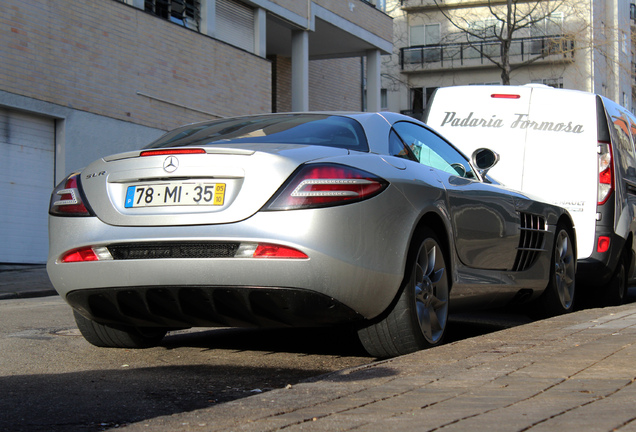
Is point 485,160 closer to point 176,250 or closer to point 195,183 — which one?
point 195,183

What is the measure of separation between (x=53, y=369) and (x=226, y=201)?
1.30 m

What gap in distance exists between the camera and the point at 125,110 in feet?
61.0

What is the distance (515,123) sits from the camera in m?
9.52

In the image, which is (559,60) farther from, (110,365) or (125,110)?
(110,365)

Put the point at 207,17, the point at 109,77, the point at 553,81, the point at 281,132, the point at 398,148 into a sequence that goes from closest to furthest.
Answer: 1. the point at 281,132
2. the point at 398,148
3. the point at 109,77
4. the point at 207,17
5. the point at 553,81

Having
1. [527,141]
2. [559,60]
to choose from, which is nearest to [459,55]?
[559,60]

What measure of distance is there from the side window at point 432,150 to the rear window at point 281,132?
0.47m

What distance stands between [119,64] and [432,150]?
13.2 metres

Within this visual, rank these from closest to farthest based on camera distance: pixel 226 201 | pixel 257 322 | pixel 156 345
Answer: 1. pixel 226 201
2. pixel 257 322
3. pixel 156 345

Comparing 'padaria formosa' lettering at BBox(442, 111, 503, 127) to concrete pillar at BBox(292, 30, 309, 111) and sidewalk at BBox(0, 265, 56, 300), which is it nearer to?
sidewalk at BBox(0, 265, 56, 300)

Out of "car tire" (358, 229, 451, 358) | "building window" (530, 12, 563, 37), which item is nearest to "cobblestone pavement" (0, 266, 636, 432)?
"car tire" (358, 229, 451, 358)

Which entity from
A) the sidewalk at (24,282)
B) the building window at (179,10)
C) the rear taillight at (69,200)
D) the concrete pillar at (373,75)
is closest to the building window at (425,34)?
the concrete pillar at (373,75)

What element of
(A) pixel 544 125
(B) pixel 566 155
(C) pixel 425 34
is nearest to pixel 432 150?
(B) pixel 566 155

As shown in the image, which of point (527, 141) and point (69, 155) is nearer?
point (527, 141)
